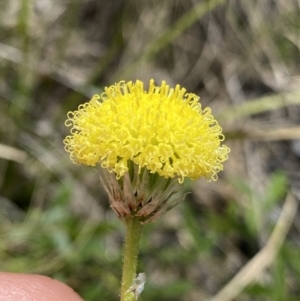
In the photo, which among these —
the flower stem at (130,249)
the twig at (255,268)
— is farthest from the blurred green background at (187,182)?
the flower stem at (130,249)

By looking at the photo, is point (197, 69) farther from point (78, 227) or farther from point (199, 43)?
point (78, 227)

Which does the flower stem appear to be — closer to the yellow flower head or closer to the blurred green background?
the yellow flower head

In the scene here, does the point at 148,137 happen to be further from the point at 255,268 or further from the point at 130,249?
the point at 255,268

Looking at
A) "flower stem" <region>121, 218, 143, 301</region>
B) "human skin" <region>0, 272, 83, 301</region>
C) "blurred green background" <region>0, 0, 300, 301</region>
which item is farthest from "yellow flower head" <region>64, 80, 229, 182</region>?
"blurred green background" <region>0, 0, 300, 301</region>

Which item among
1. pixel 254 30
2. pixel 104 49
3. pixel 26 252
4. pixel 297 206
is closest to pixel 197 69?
pixel 254 30

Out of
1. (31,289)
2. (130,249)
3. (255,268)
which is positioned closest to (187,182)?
(255,268)
